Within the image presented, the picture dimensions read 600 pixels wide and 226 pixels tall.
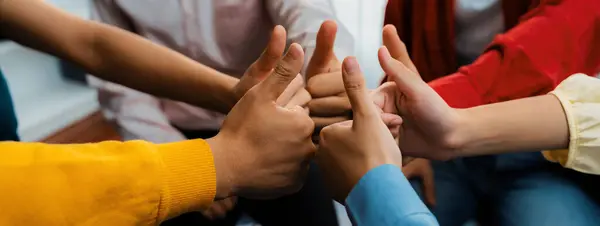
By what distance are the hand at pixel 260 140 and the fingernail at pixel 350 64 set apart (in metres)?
0.05

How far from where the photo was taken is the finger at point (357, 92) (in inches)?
23.0

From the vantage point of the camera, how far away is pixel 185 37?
1.00 metres

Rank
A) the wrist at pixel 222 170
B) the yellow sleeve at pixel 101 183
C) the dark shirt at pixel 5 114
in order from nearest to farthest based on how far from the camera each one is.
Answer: the yellow sleeve at pixel 101 183, the wrist at pixel 222 170, the dark shirt at pixel 5 114

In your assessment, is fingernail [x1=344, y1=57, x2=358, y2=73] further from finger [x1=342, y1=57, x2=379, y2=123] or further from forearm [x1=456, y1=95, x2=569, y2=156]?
forearm [x1=456, y1=95, x2=569, y2=156]

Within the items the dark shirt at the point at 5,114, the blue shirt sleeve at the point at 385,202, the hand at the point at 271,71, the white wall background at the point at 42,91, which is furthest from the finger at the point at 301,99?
the white wall background at the point at 42,91

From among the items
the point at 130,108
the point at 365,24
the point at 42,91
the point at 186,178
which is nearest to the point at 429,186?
the point at 186,178

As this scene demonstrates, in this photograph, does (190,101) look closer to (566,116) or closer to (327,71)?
(327,71)

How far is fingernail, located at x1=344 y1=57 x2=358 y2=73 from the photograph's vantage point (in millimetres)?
583

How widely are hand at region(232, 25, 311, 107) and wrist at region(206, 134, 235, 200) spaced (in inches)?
4.7

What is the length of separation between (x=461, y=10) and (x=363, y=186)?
1.51ft

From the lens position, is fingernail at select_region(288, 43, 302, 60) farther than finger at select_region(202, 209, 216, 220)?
No

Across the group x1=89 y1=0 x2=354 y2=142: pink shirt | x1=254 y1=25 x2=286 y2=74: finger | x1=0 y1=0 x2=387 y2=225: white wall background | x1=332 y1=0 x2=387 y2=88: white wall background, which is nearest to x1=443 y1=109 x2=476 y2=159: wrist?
x1=254 y1=25 x2=286 y2=74: finger

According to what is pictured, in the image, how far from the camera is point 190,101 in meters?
0.79

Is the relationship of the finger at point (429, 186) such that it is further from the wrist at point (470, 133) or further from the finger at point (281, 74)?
the finger at point (281, 74)
